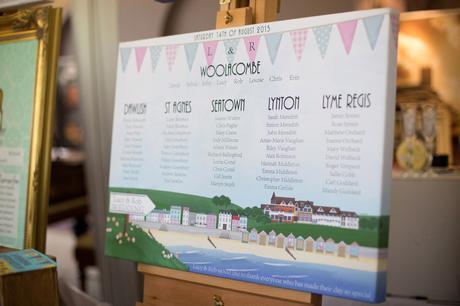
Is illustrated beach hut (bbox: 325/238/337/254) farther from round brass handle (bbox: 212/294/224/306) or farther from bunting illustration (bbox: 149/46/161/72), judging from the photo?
bunting illustration (bbox: 149/46/161/72)

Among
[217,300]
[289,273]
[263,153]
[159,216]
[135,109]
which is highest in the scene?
[135,109]

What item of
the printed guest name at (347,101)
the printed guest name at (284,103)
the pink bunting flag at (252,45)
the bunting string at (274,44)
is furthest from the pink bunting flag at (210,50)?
the printed guest name at (347,101)

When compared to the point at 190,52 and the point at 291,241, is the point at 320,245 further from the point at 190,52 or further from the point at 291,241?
the point at 190,52

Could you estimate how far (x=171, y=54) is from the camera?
1.69 metres

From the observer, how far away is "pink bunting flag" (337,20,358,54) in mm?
1344

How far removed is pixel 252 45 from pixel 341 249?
612 mm

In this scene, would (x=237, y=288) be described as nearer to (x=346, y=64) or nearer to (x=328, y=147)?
(x=328, y=147)

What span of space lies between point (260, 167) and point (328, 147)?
0.69 feet

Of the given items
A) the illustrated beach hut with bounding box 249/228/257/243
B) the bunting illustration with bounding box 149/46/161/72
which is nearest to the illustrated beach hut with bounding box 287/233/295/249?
the illustrated beach hut with bounding box 249/228/257/243

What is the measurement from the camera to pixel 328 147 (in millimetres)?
1362

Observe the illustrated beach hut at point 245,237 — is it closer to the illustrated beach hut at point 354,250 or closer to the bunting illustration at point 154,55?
the illustrated beach hut at point 354,250

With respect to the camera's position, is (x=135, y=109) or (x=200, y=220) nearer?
(x=200, y=220)

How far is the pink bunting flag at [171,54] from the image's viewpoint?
169 centimetres

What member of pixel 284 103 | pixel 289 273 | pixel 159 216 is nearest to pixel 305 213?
pixel 289 273
